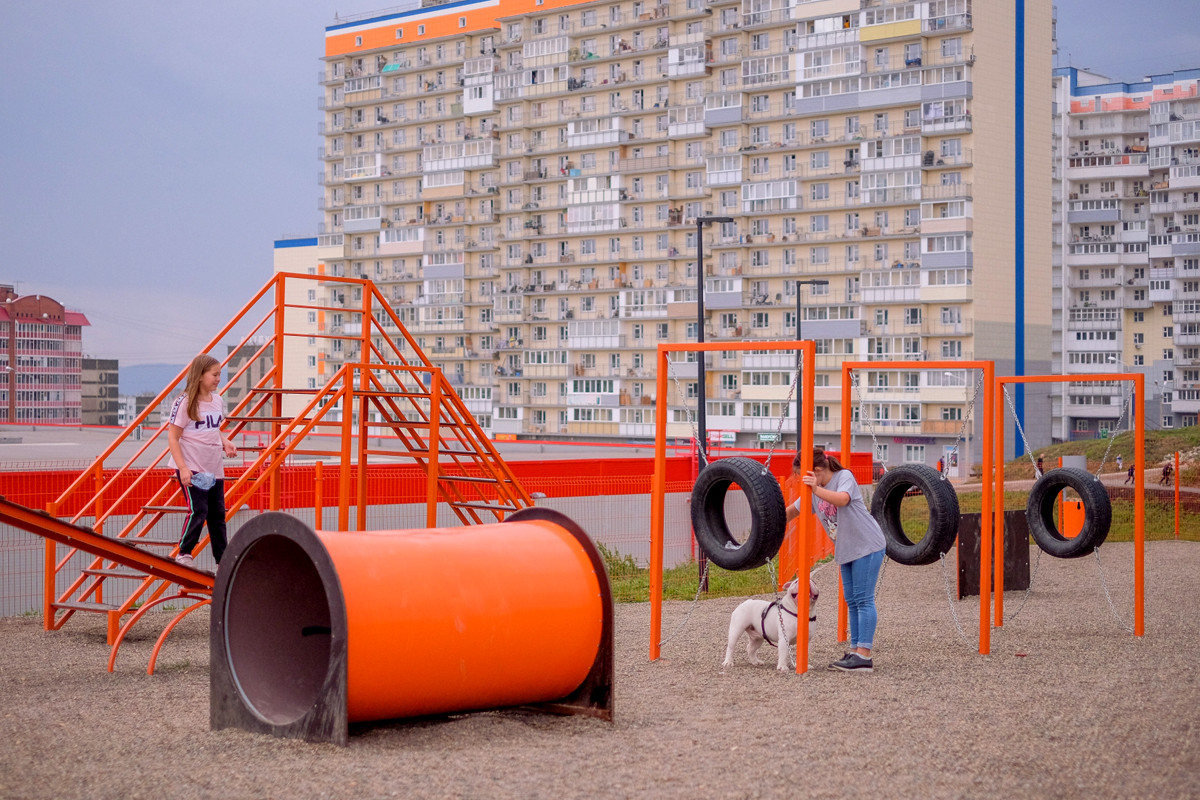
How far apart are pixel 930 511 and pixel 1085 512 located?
2612mm

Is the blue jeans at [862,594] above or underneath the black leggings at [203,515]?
underneath

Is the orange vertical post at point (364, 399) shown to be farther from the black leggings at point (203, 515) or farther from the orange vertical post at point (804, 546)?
the orange vertical post at point (804, 546)

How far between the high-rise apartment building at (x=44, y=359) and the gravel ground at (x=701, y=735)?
5125 inches

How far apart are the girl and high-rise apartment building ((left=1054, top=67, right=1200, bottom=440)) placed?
94281mm

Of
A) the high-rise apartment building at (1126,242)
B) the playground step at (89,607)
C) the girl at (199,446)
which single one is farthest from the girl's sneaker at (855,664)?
the high-rise apartment building at (1126,242)

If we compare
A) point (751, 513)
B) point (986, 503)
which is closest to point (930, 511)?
point (986, 503)

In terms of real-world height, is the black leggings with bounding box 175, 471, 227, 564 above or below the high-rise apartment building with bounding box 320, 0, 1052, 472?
below

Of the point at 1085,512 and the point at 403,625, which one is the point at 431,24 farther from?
the point at 403,625

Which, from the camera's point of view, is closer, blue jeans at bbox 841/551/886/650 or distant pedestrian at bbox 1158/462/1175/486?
blue jeans at bbox 841/551/886/650

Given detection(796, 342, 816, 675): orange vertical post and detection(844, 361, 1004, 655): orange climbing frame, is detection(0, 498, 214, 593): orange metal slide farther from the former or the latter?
detection(844, 361, 1004, 655): orange climbing frame

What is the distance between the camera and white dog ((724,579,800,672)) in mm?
9406

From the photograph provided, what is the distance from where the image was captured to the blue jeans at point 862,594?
9344 millimetres

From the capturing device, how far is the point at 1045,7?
7500 centimetres

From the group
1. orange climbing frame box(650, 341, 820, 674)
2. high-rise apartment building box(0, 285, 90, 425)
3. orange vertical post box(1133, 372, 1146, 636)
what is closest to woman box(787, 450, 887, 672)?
orange climbing frame box(650, 341, 820, 674)
